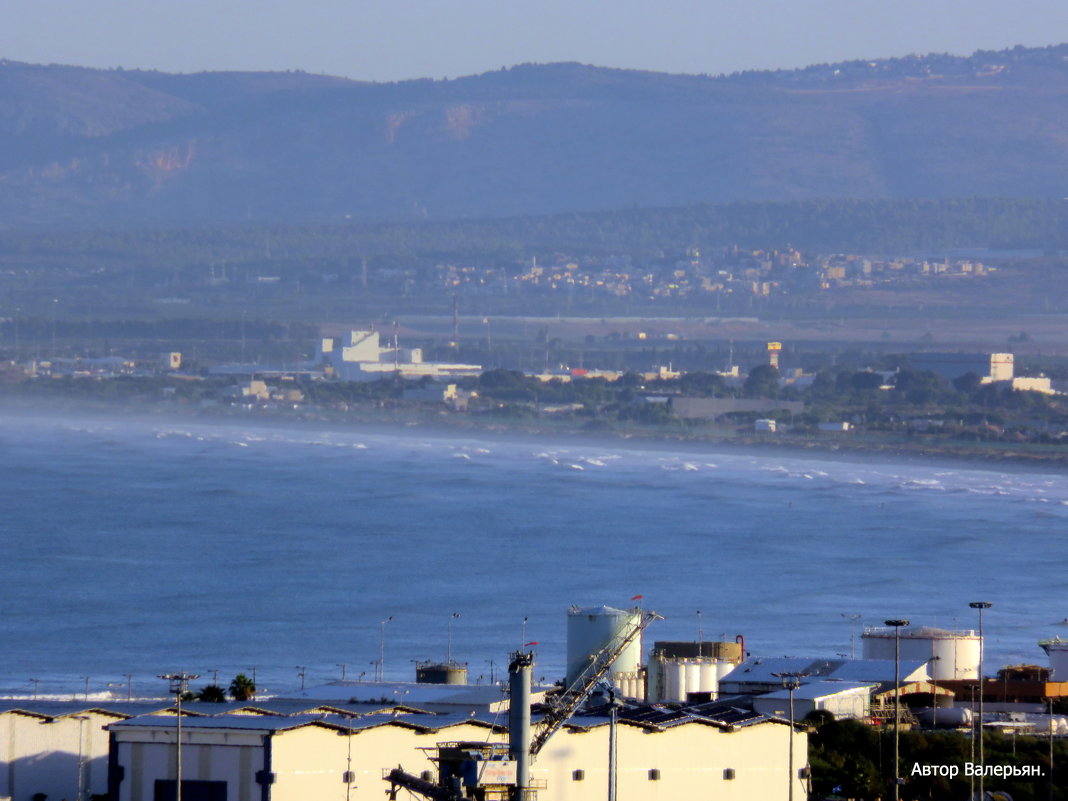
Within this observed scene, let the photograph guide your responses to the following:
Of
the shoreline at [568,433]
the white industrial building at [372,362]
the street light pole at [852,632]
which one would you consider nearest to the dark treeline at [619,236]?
the white industrial building at [372,362]

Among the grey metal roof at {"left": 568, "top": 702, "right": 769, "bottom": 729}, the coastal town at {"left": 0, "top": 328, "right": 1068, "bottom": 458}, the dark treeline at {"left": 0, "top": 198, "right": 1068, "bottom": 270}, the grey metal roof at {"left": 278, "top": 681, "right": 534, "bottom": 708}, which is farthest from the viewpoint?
the dark treeline at {"left": 0, "top": 198, "right": 1068, "bottom": 270}

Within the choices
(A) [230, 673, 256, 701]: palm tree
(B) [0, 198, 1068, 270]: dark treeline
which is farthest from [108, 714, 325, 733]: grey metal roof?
(B) [0, 198, 1068, 270]: dark treeline

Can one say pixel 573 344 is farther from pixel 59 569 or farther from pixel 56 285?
pixel 59 569

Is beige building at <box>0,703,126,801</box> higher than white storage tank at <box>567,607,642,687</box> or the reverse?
the reverse

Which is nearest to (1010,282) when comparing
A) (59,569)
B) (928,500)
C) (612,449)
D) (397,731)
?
(612,449)

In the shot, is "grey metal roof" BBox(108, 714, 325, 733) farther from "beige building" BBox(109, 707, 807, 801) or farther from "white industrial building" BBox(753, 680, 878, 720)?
"white industrial building" BBox(753, 680, 878, 720)

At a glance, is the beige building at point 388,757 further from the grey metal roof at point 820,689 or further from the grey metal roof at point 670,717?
the grey metal roof at point 820,689

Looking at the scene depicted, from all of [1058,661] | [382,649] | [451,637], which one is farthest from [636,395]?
[1058,661]
